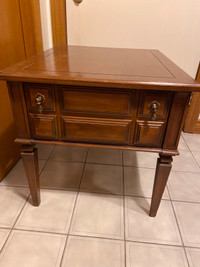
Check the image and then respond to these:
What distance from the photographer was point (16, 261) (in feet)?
2.90

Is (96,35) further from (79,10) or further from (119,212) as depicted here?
(119,212)

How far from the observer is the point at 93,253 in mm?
927

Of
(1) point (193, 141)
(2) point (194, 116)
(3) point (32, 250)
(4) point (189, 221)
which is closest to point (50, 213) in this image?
(3) point (32, 250)

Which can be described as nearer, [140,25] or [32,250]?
[32,250]

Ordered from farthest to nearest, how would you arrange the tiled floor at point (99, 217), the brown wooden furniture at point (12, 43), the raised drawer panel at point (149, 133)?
1. the brown wooden furniture at point (12, 43)
2. the tiled floor at point (99, 217)
3. the raised drawer panel at point (149, 133)

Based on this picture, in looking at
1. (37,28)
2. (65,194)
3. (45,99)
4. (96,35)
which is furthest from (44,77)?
(96,35)

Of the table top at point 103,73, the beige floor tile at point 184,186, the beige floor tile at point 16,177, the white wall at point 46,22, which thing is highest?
the white wall at point 46,22

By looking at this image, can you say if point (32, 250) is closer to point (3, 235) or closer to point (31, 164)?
point (3, 235)

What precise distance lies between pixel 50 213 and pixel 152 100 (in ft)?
2.64

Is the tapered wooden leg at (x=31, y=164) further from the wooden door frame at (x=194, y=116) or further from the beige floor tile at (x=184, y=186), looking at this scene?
the wooden door frame at (x=194, y=116)

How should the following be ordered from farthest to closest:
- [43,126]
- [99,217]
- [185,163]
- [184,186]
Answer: [185,163] < [184,186] < [99,217] < [43,126]

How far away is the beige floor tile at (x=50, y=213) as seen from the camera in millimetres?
1035

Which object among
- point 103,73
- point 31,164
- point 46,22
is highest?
point 46,22

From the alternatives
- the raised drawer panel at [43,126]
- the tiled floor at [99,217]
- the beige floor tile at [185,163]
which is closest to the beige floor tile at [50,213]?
the tiled floor at [99,217]
